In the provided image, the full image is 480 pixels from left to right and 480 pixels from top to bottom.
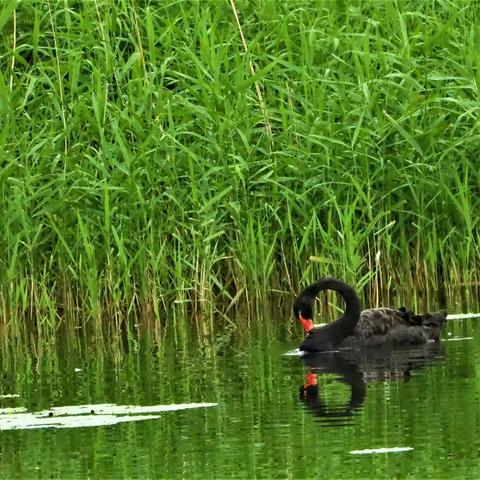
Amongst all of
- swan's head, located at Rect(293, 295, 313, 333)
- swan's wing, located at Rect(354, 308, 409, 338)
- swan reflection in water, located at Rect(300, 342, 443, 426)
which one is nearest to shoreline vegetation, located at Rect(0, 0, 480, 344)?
swan's head, located at Rect(293, 295, 313, 333)

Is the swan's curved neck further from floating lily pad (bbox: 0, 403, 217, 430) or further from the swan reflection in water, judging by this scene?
floating lily pad (bbox: 0, 403, 217, 430)

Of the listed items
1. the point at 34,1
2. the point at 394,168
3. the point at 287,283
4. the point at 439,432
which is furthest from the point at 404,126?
the point at 439,432

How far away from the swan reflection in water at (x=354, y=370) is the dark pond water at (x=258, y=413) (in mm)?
13

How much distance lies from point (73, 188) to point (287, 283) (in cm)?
179

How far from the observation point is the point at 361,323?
1246 cm

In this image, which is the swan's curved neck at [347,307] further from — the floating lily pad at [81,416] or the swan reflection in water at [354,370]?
the floating lily pad at [81,416]

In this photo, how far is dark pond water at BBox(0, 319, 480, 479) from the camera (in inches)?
313

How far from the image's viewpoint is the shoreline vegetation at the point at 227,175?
13.6 metres

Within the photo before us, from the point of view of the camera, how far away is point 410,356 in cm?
1173

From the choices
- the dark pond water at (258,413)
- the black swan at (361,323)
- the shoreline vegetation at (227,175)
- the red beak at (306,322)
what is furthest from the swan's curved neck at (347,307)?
the shoreline vegetation at (227,175)

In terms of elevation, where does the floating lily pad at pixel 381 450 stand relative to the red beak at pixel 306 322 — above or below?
below

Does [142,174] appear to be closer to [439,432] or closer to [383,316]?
[383,316]

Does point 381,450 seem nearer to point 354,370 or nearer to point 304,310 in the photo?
point 354,370

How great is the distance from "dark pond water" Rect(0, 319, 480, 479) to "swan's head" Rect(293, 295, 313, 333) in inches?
7.9
